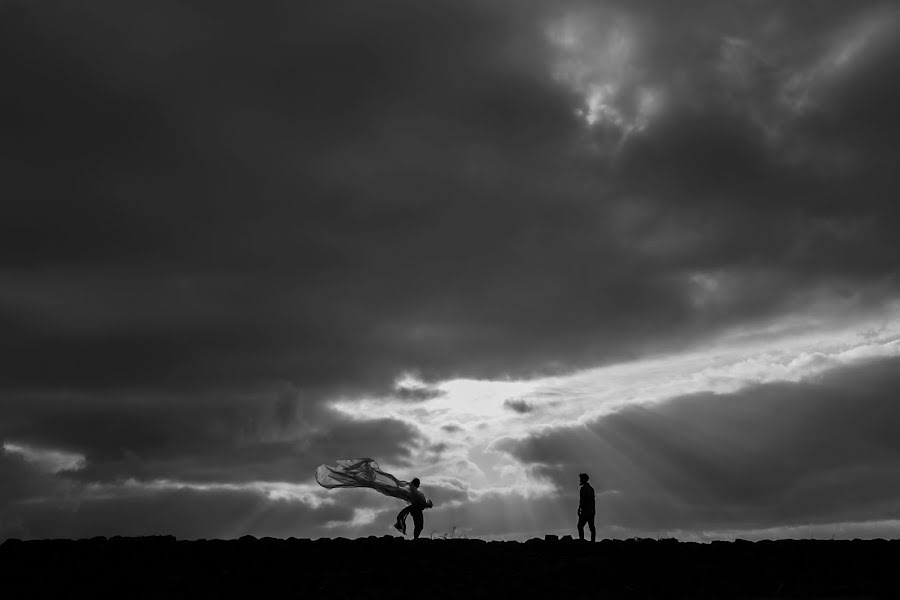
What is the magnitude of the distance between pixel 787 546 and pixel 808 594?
2.33 meters

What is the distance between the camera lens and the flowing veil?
21.0 metres

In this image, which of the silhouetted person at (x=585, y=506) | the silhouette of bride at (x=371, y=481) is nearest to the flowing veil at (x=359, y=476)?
the silhouette of bride at (x=371, y=481)

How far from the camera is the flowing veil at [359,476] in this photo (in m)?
21.0

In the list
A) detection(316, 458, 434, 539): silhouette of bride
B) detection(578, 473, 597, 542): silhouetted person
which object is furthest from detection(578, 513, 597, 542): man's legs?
detection(316, 458, 434, 539): silhouette of bride

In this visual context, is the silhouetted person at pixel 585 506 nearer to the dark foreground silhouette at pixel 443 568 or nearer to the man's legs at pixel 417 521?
the dark foreground silhouette at pixel 443 568

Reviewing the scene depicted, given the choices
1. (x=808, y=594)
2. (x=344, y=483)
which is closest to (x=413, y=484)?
(x=344, y=483)

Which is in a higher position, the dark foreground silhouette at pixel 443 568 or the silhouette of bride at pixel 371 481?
the silhouette of bride at pixel 371 481

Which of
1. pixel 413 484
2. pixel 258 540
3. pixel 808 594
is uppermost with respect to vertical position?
pixel 413 484

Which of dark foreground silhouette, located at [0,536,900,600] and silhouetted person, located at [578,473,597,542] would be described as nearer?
dark foreground silhouette, located at [0,536,900,600]

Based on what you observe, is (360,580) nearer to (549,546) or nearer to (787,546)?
(549,546)

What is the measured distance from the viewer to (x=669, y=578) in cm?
1638

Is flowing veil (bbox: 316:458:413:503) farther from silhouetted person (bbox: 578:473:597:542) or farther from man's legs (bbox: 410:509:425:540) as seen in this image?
silhouetted person (bbox: 578:473:597:542)

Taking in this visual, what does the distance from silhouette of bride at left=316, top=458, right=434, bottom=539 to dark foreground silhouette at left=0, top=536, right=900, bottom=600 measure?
232cm


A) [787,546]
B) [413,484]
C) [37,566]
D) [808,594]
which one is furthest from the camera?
[413,484]
